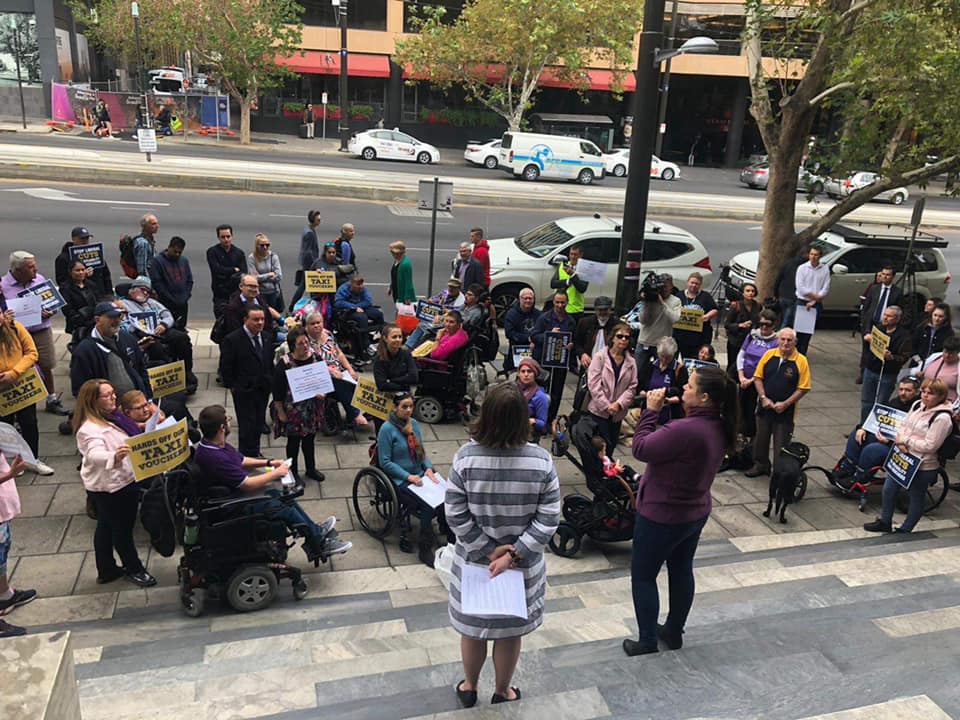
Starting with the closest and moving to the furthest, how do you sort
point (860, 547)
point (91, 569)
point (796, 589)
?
point (796, 589) → point (91, 569) → point (860, 547)

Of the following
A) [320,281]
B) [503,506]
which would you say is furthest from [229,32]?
[503,506]

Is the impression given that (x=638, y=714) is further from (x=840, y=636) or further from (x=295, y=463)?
(x=295, y=463)

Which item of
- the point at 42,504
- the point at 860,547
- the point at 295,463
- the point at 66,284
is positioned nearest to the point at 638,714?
the point at 860,547

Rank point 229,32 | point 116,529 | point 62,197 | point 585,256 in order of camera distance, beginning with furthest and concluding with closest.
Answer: point 229,32 < point 62,197 < point 585,256 < point 116,529

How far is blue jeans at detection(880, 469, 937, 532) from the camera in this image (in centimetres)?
707

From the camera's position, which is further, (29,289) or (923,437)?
(29,289)

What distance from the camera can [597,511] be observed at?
672 centimetres

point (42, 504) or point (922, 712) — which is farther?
point (42, 504)

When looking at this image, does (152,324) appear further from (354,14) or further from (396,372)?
(354,14)

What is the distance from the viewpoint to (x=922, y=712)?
3551 millimetres

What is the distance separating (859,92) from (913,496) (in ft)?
24.5

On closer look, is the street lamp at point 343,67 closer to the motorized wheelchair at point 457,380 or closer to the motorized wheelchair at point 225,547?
the motorized wheelchair at point 457,380

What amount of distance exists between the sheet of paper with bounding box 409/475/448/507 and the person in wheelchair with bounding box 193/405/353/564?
2.91 ft

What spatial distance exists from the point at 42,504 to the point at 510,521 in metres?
5.27
